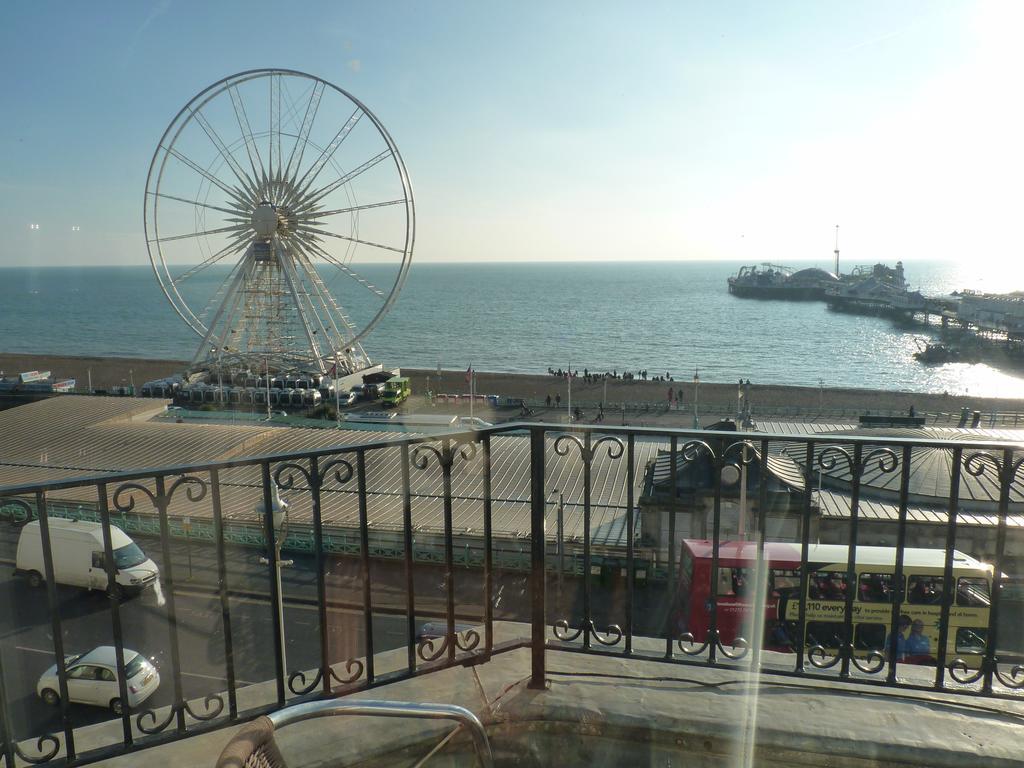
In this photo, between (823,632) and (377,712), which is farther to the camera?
(823,632)

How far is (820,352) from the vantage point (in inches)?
2788

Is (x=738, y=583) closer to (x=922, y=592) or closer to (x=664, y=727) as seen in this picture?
(x=922, y=592)

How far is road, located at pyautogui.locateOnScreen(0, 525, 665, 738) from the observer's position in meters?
10.4

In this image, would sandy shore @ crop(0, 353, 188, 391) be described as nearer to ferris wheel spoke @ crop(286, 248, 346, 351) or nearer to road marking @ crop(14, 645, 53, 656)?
ferris wheel spoke @ crop(286, 248, 346, 351)

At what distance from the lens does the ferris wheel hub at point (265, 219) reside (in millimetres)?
39656

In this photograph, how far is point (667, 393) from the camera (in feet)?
142

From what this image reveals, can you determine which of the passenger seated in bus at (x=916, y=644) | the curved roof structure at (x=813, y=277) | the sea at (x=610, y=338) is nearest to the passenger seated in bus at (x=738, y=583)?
the passenger seated in bus at (x=916, y=644)

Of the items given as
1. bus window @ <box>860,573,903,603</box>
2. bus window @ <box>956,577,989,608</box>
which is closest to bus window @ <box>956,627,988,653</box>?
bus window @ <box>956,577,989,608</box>

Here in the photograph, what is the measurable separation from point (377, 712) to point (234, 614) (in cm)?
1152

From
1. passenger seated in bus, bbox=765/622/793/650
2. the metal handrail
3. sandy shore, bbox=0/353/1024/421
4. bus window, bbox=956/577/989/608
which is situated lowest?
sandy shore, bbox=0/353/1024/421

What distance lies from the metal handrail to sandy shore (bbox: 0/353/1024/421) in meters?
35.1

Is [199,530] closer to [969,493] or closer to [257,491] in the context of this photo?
[257,491]

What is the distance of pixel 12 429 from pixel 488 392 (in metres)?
26.1

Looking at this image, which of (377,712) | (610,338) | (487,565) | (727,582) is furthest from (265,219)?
(610,338)
